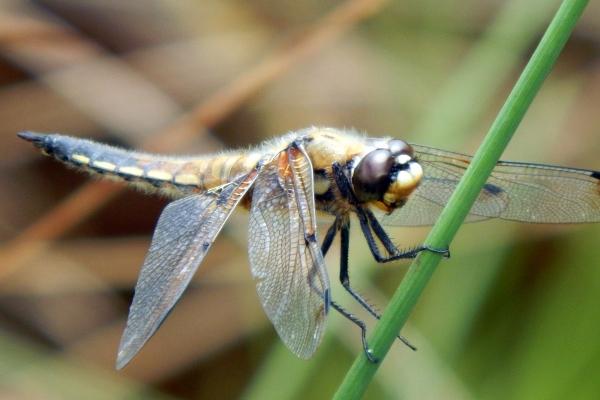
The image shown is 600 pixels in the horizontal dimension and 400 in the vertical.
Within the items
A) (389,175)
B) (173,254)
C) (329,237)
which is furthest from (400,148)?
(173,254)

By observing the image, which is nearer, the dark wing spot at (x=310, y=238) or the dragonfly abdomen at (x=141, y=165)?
the dark wing spot at (x=310, y=238)

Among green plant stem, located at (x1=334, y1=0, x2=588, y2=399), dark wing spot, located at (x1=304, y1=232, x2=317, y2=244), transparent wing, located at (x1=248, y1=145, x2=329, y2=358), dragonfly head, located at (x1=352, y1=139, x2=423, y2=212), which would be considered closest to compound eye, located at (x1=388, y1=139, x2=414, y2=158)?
dragonfly head, located at (x1=352, y1=139, x2=423, y2=212)

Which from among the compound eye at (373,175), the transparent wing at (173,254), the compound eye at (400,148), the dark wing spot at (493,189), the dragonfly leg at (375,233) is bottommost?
the transparent wing at (173,254)

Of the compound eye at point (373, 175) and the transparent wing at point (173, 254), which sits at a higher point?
the compound eye at point (373, 175)

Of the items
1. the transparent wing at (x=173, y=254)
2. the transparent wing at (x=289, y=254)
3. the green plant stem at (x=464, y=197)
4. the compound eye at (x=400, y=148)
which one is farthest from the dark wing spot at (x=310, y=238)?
the green plant stem at (x=464, y=197)

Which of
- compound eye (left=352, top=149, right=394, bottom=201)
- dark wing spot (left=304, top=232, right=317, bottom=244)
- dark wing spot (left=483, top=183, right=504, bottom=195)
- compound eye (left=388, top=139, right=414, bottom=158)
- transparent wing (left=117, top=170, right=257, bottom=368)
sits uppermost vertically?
dark wing spot (left=483, top=183, right=504, bottom=195)

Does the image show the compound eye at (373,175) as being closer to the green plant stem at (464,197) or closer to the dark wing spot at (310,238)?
the dark wing spot at (310,238)

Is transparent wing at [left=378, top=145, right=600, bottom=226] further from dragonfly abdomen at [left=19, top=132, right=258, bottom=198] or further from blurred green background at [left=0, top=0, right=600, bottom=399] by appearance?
dragonfly abdomen at [left=19, top=132, right=258, bottom=198]

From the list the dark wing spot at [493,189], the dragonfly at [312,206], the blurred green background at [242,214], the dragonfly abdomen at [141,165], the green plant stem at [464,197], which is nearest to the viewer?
the green plant stem at [464,197]
